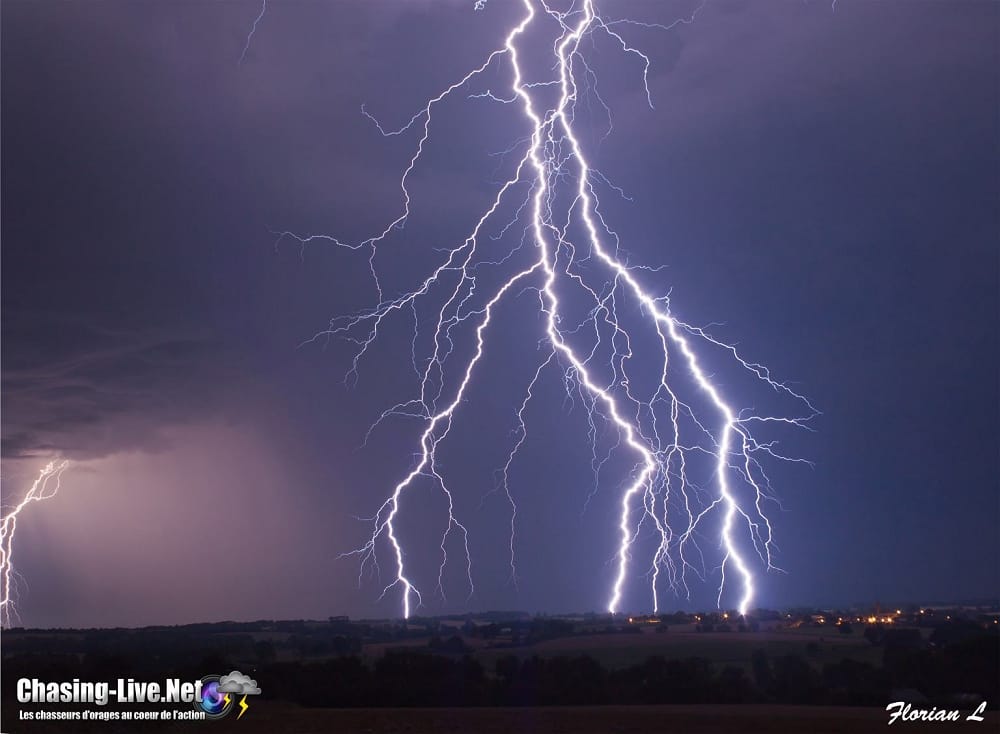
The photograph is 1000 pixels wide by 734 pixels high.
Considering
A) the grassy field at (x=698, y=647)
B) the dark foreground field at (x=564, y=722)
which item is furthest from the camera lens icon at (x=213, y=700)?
the grassy field at (x=698, y=647)

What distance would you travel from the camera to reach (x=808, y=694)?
567 inches

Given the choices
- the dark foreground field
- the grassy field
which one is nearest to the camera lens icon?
the dark foreground field

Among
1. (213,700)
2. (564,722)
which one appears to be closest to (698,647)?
(564,722)

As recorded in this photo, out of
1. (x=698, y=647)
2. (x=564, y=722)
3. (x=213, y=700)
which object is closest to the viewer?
(x=564, y=722)

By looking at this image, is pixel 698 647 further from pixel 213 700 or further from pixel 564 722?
pixel 213 700

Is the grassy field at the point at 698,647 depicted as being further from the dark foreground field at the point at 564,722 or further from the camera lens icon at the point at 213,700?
the camera lens icon at the point at 213,700

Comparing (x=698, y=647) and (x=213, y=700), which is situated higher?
(x=213, y=700)

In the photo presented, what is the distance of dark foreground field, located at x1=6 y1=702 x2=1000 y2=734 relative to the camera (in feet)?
39.9

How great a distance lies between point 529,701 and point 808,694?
4355mm

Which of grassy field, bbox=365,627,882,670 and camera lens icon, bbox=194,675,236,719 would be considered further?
grassy field, bbox=365,627,882,670

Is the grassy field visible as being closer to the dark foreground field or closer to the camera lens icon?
the dark foreground field

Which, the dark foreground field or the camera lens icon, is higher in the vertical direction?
the camera lens icon

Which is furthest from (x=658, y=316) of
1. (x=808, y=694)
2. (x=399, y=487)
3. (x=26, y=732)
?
(x=26, y=732)

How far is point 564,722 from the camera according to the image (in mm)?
12672
